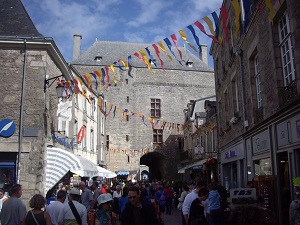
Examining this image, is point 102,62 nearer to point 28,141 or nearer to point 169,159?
point 169,159

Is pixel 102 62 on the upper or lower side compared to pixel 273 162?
upper

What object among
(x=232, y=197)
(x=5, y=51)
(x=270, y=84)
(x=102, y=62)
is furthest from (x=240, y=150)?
(x=102, y=62)

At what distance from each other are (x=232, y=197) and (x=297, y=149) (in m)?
1.47

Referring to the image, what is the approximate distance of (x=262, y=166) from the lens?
27.4 ft

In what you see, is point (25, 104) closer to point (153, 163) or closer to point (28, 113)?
point (28, 113)

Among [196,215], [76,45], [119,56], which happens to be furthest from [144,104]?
[196,215]

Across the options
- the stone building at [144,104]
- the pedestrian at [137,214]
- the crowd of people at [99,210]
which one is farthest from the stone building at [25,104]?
the stone building at [144,104]

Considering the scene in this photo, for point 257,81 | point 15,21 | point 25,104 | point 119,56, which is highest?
point 119,56

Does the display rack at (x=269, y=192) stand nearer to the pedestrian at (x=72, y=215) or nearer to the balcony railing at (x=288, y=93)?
the balcony railing at (x=288, y=93)

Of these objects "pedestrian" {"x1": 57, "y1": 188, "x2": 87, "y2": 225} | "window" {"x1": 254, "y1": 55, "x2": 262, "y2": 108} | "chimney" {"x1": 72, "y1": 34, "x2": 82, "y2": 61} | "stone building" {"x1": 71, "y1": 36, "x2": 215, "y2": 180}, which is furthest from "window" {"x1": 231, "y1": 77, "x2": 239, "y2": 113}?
"chimney" {"x1": 72, "y1": 34, "x2": 82, "y2": 61}

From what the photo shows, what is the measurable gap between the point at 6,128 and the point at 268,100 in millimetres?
7952

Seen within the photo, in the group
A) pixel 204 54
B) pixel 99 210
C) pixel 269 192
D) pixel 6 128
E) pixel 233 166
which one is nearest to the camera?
pixel 99 210

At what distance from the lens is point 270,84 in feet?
23.8

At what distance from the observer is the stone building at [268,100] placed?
598 centimetres
